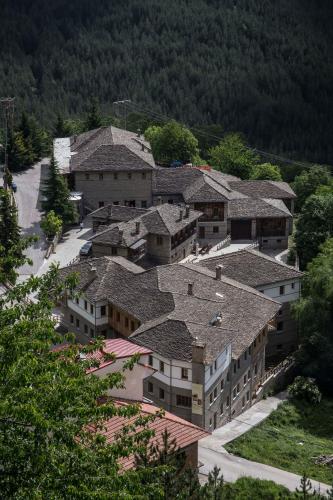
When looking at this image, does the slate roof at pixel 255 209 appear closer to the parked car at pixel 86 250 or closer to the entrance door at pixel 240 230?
the entrance door at pixel 240 230

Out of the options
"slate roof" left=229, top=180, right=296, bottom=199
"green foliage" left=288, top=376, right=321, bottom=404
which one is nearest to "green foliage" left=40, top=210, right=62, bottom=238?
"slate roof" left=229, top=180, right=296, bottom=199

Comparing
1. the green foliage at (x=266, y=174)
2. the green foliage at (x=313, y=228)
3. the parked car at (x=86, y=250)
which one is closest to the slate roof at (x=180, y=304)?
Result: the parked car at (x=86, y=250)

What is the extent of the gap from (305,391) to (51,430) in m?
37.0

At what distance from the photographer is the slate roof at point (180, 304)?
162 feet

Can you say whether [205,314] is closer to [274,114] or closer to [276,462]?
[276,462]

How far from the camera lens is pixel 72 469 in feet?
69.2

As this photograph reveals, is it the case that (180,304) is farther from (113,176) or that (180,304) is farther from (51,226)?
(113,176)

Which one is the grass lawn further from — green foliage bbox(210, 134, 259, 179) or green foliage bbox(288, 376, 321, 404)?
green foliage bbox(210, 134, 259, 179)

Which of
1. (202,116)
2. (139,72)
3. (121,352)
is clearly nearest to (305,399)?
(121,352)

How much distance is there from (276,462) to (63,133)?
74986 millimetres

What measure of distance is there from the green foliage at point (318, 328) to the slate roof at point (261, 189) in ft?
87.5

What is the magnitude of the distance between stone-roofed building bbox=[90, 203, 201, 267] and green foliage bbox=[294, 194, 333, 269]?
32.3 ft

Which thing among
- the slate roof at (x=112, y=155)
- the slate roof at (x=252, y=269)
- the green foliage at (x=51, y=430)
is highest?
the green foliage at (x=51, y=430)

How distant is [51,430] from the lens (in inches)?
835
